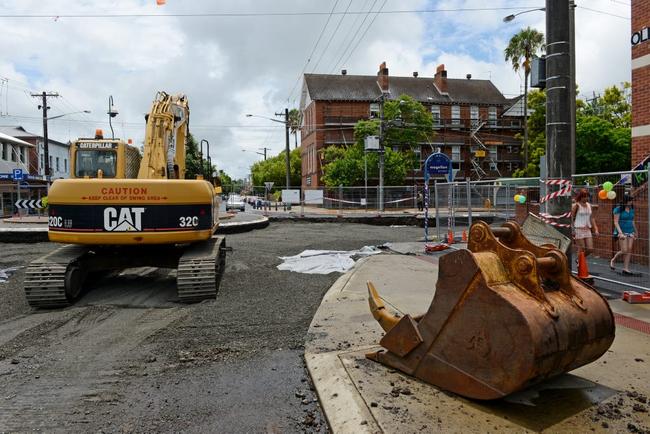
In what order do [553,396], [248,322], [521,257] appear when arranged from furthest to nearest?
[248,322] → [553,396] → [521,257]

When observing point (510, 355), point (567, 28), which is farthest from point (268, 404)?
point (567, 28)

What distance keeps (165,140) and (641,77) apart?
9553 millimetres

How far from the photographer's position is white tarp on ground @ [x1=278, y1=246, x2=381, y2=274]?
978 cm

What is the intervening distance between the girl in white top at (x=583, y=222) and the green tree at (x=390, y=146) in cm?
3720

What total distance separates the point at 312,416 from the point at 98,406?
161 cm

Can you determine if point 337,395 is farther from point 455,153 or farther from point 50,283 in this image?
point 455,153

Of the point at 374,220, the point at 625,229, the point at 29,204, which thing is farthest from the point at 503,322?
the point at 29,204

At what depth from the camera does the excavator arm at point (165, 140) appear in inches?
356

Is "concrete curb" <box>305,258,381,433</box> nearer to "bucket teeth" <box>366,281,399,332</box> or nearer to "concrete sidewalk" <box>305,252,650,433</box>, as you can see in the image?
"concrete sidewalk" <box>305,252,650,433</box>

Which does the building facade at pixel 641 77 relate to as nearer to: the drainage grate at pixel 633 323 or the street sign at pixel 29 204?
the drainage grate at pixel 633 323

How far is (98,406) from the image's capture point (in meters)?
3.72

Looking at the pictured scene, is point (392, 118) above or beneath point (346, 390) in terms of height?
above

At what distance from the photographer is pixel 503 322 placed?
295 cm

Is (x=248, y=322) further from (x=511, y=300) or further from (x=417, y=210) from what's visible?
(x=417, y=210)
